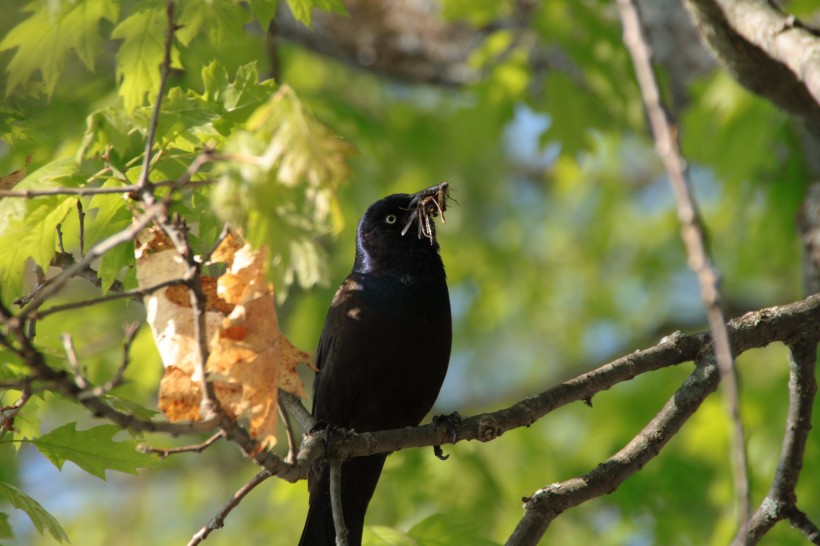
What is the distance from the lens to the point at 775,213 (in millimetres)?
5668

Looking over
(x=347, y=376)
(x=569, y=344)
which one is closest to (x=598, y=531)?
(x=569, y=344)

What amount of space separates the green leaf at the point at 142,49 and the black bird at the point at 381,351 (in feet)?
4.05

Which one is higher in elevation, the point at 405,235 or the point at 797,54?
the point at 405,235

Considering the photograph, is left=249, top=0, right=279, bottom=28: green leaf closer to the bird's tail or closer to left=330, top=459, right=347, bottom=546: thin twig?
left=330, top=459, right=347, bottom=546: thin twig

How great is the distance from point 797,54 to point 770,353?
21.7ft

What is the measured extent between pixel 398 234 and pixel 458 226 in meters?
5.53

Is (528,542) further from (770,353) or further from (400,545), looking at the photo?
(770,353)

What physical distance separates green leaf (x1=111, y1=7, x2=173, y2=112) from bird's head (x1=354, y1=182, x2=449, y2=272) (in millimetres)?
1299

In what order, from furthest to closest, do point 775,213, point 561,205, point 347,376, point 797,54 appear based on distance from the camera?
1. point 561,205
2. point 775,213
3. point 347,376
4. point 797,54

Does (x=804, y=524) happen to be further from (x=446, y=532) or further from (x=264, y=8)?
(x=264, y=8)

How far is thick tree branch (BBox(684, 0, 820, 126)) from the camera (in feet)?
10.6

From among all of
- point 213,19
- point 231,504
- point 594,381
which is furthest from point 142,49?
point 594,381

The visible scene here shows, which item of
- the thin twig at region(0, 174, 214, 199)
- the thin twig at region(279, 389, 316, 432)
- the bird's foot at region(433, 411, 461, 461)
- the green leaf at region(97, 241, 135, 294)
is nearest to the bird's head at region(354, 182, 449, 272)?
the thin twig at region(279, 389, 316, 432)

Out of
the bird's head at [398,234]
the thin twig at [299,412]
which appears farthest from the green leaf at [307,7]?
the thin twig at [299,412]
